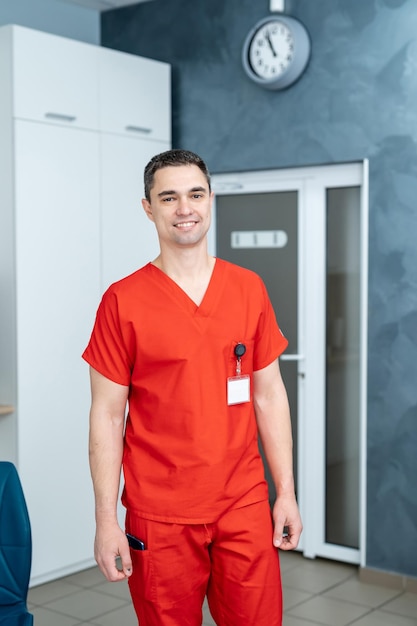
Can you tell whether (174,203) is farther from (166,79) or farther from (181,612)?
(166,79)

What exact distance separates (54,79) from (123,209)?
750 mm

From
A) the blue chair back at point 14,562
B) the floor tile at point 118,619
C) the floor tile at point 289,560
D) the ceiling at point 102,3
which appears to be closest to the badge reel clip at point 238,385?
the blue chair back at point 14,562

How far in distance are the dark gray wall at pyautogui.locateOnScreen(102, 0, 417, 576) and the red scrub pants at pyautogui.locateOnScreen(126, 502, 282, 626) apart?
203 centimetres

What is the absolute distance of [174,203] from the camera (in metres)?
2.19

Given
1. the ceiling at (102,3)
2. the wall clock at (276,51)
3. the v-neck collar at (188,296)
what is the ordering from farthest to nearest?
1. the ceiling at (102,3)
2. the wall clock at (276,51)
3. the v-neck collar at (188,296)

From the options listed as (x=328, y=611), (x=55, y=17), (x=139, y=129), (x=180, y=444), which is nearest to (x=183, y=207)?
(x=180, y=444)

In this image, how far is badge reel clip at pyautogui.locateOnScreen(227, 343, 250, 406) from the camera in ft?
7.32

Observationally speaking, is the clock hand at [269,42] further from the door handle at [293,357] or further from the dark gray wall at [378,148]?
the door handle at [293,357]

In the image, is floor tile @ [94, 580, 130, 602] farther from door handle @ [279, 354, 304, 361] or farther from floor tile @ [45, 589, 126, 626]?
door handle @ [279, 354, 304, 361]

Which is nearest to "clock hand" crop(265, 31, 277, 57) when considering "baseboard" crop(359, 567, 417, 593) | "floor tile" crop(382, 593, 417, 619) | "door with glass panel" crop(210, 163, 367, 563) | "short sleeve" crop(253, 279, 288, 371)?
"door with glass panel" crop(210, 163, 367, 563)

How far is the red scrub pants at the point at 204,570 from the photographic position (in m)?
2.19

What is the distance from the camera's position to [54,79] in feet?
13.7

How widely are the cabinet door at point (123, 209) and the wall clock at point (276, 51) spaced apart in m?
0.70

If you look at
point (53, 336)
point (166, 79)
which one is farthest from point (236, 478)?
point (166, 79)
